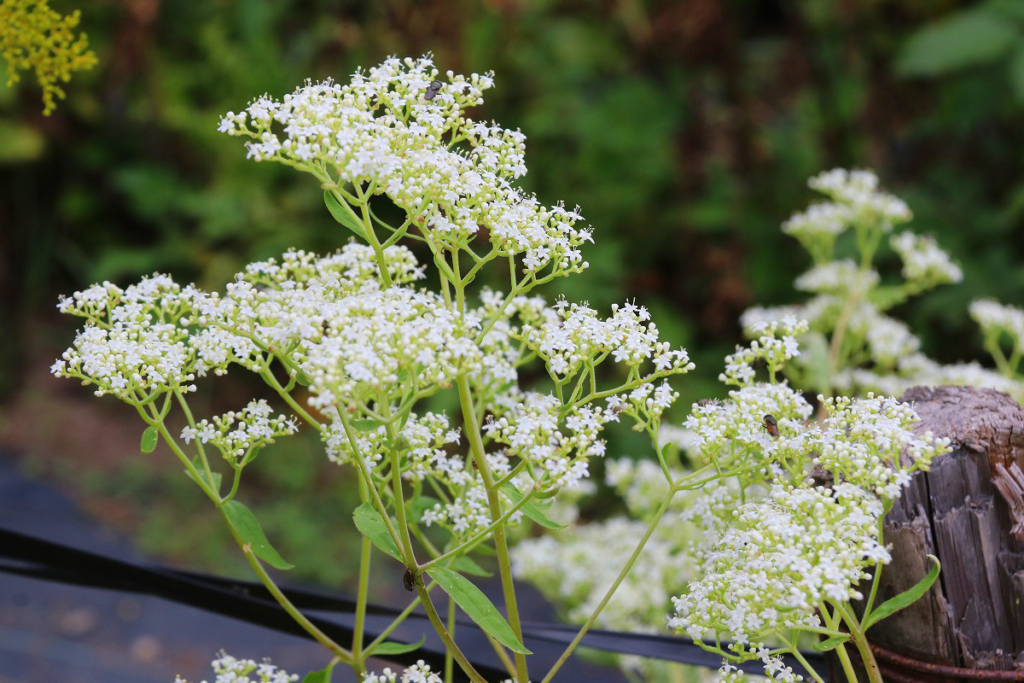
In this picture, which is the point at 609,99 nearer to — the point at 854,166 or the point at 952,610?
the point at 854,166

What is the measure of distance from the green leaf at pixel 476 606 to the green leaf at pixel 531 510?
0.08 meters

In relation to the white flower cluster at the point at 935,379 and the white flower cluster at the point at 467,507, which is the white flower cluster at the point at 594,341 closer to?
the white flower cluster at the point at 467,507

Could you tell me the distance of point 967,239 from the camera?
326 cm

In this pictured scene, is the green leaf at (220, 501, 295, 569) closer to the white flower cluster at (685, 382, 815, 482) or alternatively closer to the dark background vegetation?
the white flower cluster at (685, 382, 815, 482)

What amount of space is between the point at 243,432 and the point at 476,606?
0.28 m

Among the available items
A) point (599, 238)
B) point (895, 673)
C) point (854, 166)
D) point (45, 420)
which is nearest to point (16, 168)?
point (45, 420)

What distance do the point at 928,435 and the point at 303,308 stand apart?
1.81ft

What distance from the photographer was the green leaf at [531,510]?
0.76 metres

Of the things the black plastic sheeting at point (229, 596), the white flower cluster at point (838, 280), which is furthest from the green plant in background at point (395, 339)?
the white flower cluster at point (838, 280)

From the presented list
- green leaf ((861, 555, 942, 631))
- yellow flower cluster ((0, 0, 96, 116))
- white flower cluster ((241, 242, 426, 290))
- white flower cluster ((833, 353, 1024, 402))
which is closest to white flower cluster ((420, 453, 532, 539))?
white flower cluster ((241, 242, 426, 290))

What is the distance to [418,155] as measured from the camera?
2.39ft

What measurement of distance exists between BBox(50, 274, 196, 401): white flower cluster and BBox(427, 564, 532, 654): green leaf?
27 cm

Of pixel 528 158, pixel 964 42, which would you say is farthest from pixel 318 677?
pixel 528 158

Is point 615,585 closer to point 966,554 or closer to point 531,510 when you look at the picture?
point 531,510
